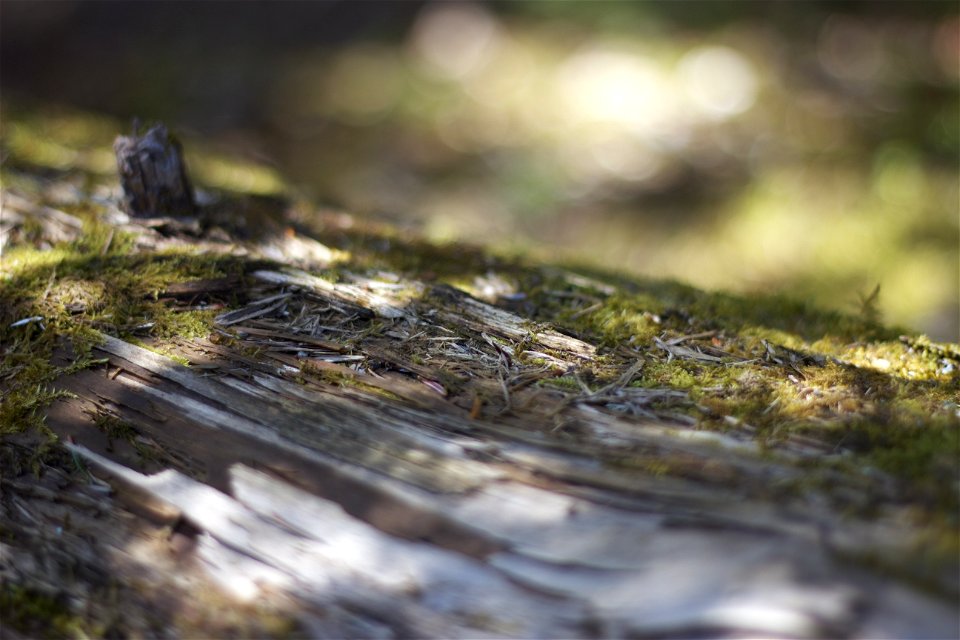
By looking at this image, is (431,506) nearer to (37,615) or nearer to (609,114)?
(37,615)

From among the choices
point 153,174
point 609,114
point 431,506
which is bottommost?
point 431,506

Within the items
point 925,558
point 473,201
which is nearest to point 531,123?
point 473,201

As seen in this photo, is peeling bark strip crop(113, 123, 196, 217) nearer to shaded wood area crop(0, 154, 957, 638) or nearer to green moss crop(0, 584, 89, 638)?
shaded wood area crop(0, 154, 957, 638)

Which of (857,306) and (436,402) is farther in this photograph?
(857,306)


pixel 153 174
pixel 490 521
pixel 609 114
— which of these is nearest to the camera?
pixel 490 521

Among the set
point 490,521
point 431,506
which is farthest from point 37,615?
point 490,521

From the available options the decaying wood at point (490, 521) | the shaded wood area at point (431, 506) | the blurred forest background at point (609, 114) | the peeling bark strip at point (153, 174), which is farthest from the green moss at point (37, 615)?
the blurred forest background at point (609, 114)

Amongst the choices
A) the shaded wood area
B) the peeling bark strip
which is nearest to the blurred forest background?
the peeling bark strip

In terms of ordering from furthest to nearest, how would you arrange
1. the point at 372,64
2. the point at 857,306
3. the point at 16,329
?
1. the point at 372,64
2. the point at 857,306
3. the point at 16,329

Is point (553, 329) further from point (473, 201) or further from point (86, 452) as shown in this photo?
point (473, 201)
